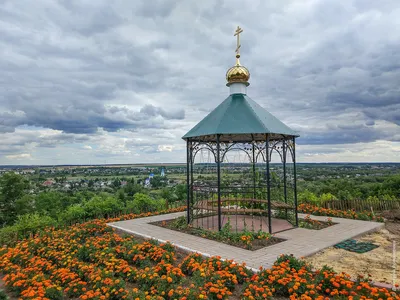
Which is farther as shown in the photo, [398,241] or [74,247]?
[398,241]

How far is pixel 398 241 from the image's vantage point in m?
6.47

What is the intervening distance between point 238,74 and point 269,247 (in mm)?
4932

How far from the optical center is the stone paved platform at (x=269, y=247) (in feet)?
17.7

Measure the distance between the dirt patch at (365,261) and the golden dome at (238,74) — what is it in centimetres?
510

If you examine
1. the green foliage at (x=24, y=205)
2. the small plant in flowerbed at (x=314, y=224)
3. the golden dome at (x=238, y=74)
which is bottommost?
the green foliage at (x=24, y=205)

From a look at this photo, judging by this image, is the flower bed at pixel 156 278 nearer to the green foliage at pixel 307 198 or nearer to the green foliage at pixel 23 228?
the green foliage at pixel 23 228

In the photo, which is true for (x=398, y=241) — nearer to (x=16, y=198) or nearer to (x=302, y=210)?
(x=302, y=210)

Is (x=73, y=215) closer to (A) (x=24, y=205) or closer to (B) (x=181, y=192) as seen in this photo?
(B) (x=181, y=192)

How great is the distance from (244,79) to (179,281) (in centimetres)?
604

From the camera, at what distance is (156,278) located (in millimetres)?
4184

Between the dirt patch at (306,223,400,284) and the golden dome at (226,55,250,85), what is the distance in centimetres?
510

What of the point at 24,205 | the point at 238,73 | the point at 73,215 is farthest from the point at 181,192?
the point at 238,73

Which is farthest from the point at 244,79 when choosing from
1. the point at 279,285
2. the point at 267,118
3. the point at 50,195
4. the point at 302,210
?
the point at 50,195

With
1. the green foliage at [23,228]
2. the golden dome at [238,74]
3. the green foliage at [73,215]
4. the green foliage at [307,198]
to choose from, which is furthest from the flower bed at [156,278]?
the green foliage at [307,198]
